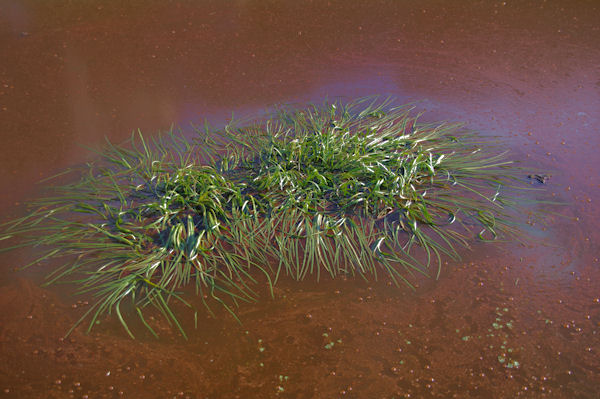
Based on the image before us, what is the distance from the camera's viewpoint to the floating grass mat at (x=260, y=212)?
1.72m

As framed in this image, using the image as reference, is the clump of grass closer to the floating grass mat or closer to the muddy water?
the floating grass mat

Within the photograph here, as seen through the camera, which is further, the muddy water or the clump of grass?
the clump of grass

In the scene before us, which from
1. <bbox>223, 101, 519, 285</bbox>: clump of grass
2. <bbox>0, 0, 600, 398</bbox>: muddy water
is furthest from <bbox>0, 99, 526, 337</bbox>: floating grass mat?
<bbox>0, 0, 600, 398</bbox>: muddy water

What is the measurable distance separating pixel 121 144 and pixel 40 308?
1.04 metres

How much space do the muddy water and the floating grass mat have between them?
0.11 meters

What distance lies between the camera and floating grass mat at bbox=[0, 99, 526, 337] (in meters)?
1.72

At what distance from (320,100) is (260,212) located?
108 cm

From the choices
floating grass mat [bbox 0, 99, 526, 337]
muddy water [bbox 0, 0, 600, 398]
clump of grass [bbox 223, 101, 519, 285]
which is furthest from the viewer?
clump of grass [bbox 223, 101, 519, 285]

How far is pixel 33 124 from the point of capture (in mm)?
2566

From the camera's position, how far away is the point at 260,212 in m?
1.97

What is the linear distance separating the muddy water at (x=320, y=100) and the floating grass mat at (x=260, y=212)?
0.11 meters

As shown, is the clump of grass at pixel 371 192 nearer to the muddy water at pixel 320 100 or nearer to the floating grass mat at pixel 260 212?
the floating grass mat at pixel 260 212

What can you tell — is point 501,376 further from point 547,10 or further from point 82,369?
point 547,10

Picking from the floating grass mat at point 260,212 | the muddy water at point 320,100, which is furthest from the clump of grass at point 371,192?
the muddy water at point 320,100
